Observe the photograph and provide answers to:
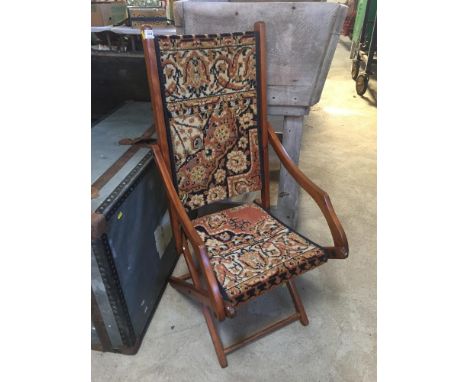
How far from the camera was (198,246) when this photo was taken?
99 cm

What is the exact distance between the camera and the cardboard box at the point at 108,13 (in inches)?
76.3

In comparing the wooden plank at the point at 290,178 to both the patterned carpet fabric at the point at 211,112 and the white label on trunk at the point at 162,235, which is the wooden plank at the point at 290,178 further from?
the white label on trunk at the point at 162,235

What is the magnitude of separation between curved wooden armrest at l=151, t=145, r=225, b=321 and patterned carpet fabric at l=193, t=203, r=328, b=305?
2.6 inches

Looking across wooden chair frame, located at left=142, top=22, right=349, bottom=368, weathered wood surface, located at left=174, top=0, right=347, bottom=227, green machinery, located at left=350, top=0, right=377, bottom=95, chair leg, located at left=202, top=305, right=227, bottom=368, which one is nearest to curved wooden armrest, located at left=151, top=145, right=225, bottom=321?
wooden chair frame, located at left=142, top=22, right=349, bottom=368

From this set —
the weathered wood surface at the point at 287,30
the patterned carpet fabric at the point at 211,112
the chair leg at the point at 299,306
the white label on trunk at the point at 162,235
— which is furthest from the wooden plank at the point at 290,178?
the white label on trunk at the point at 162,235

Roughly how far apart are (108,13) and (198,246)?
1.75 meters

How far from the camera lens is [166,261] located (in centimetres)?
157

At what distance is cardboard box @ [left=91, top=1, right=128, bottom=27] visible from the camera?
194 centimetres

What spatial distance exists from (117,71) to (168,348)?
1442mm

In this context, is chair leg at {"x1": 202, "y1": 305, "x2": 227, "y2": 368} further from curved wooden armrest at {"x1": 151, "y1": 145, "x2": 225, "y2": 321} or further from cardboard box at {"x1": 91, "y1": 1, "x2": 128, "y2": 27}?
cardboard box at {"x1": 91, "y1": 1, "x2": 128, "y2": 27}

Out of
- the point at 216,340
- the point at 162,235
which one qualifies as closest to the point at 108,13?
the point at 162,235

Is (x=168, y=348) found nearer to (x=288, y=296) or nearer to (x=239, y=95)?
(x=288, y=296)

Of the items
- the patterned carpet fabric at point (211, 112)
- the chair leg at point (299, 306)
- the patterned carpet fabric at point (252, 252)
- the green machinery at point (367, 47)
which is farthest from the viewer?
the green machinery at point (367, 47)

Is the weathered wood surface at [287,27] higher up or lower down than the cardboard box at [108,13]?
lower down
